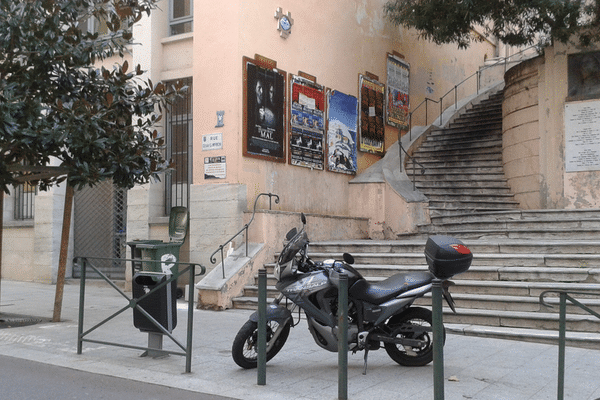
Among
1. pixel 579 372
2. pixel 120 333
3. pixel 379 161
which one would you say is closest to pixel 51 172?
pixel 120 333

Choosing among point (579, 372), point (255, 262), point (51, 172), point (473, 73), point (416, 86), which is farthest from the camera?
point (473, 73)

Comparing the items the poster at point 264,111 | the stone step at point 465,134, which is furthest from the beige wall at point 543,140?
the poster at point 264,111

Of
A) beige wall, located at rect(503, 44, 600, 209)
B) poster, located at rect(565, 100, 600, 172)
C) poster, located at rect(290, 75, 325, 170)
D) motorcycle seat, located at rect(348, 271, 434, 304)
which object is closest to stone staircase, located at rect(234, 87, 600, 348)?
beige wall, located at rect(503, 44, 600, 209)

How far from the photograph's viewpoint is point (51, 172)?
855cm

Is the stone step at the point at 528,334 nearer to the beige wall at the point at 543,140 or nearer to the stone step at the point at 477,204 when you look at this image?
the stone step at the point at 477,204

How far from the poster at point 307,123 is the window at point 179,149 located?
2.13 meters

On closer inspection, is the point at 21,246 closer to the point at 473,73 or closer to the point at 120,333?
the point at 120,333

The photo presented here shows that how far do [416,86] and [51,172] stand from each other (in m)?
11.3

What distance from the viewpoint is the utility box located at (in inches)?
243

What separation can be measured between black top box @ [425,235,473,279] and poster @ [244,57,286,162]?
6.12 m

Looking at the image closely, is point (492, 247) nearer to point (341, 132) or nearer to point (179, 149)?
point (341, 132)

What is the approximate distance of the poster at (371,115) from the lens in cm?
1471

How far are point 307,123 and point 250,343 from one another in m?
7.59

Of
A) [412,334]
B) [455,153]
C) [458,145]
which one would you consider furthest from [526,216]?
[412,334]
